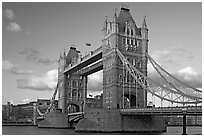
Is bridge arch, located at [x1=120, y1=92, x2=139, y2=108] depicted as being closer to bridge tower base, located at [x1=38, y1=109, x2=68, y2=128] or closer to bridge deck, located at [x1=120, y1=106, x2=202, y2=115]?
bridge deck, located at [x1=120, y1=106, x2=202, y2=115]

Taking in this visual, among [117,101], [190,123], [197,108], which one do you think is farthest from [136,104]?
[190,123]

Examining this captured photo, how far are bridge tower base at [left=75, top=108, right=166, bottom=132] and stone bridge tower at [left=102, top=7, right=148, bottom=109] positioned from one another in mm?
4264

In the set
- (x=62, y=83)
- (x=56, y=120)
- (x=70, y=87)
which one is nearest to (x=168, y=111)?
(x=56, y=120)

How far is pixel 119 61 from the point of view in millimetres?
52750

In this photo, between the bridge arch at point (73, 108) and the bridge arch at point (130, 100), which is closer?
the bridge arch at point (130, 100)

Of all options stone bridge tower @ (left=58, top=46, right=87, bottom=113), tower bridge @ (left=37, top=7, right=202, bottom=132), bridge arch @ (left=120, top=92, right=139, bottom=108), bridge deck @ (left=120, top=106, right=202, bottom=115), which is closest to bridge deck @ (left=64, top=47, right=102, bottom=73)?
tower bridge @ (left=37, top=7, right=202, bottom=132)

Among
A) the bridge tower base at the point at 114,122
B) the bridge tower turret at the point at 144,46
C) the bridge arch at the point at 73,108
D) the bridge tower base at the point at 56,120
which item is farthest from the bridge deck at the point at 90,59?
the bridge tower base at the point at 114,122

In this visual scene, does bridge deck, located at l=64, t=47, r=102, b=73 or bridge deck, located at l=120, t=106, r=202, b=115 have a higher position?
bridge deck, located at l=64, t=47, r=102, b=73

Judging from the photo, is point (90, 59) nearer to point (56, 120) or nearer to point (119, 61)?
point (119, 61)

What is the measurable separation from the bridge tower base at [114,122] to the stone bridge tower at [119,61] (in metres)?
4.26

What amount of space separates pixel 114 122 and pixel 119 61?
10007mm

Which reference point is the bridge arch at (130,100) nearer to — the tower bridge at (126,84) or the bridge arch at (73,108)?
the tower bridge at (126,84)

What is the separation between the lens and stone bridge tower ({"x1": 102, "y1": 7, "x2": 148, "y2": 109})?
5231 centimetres

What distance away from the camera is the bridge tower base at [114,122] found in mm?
46531
